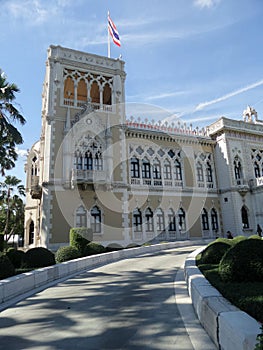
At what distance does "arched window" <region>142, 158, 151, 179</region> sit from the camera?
2677 cm

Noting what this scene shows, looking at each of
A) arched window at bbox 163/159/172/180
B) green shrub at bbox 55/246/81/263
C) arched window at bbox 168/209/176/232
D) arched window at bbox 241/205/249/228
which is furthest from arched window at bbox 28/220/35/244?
arched window at bbox 241/205/249/228

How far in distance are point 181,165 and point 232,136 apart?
695 centimetres

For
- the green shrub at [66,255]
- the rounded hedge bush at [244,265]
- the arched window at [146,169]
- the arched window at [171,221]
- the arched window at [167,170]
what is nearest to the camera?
the rounded hedge bush at [244,265]

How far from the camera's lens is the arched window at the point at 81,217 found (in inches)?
863

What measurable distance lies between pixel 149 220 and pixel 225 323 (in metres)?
22.2

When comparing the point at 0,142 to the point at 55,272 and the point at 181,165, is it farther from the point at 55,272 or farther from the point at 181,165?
the point at 181,165

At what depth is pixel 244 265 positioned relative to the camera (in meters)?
6.24

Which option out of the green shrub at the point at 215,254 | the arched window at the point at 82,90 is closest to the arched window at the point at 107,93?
the arched window at the point at 82,90

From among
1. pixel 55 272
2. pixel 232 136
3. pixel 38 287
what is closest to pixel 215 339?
pixel 38 287

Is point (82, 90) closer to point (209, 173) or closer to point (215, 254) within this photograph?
point (209, 173)

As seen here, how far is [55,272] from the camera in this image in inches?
414

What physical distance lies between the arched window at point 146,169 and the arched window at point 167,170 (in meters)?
1.74

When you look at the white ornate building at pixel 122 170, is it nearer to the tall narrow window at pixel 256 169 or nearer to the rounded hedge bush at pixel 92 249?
the tall narrow window at pixel 256 169

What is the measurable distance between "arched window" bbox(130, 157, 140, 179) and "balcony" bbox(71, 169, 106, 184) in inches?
160
